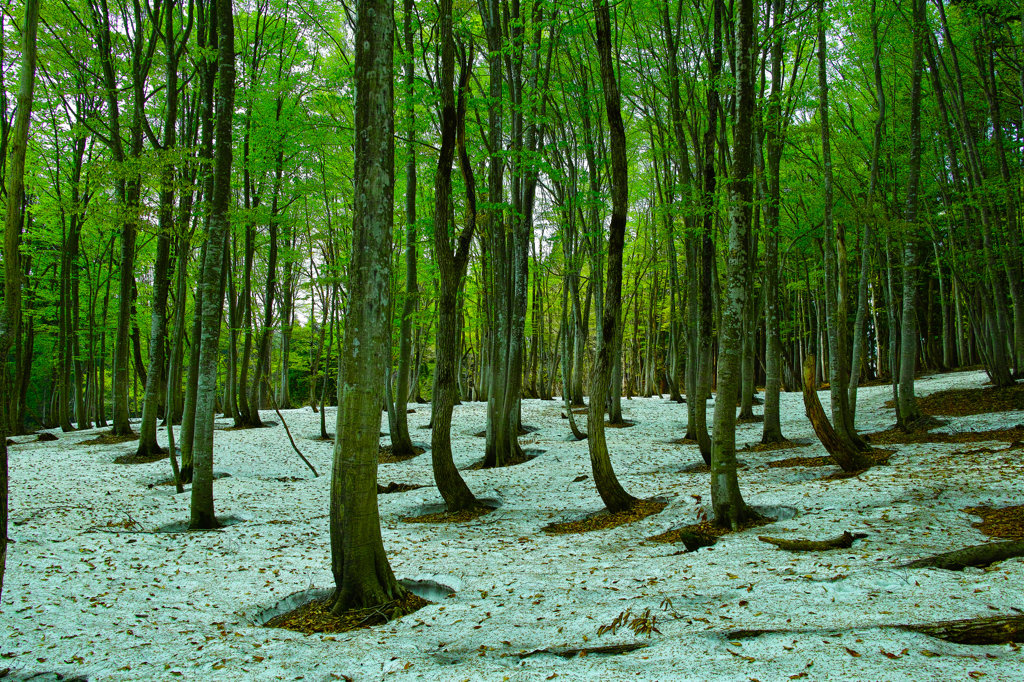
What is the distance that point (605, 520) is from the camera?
7078 mm

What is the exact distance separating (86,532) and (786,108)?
12040 mm

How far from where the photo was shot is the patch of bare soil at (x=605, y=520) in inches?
270

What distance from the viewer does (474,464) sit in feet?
37.7

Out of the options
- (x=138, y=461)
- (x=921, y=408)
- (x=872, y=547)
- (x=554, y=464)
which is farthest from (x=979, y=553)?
(x=138, y=461)

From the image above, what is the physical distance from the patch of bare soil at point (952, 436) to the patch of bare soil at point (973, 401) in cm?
160

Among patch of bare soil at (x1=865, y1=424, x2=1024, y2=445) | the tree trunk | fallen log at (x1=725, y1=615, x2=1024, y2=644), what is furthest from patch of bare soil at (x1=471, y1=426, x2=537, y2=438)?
fallen log at (x1=725, y1=615, x2=1024, y2=644)

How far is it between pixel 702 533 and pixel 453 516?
3.57m

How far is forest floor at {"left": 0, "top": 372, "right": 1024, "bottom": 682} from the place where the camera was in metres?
3.21

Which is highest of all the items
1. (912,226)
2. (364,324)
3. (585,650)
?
(912,226)

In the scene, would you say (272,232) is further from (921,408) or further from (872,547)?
(921,408)

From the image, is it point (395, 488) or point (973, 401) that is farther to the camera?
point (973, 401)

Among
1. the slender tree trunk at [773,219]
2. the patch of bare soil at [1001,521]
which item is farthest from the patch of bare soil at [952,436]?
the patch of bare soil at [1001,521]

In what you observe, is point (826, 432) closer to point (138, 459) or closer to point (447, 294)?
point (447, 294)

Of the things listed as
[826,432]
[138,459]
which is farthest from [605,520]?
[138,459]
